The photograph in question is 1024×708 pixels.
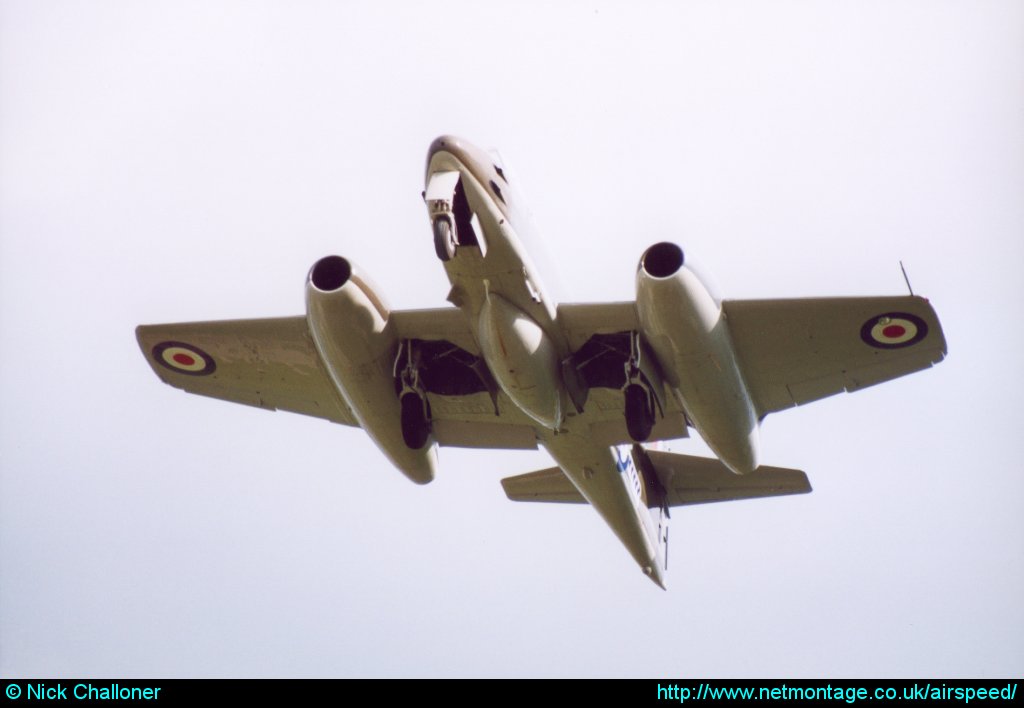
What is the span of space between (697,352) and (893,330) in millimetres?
2808

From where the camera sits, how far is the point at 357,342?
16734mm

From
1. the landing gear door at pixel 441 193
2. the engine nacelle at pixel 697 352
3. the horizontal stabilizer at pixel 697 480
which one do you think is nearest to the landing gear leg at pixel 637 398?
the engine nacelle at pixel 697 352

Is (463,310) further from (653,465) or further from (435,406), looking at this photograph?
(653,465)

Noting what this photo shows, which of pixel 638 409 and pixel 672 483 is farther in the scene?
pixel 672 483

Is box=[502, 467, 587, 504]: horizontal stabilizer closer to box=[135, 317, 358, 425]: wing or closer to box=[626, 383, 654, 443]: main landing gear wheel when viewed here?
box=[135, 317, 358, 425]: wing

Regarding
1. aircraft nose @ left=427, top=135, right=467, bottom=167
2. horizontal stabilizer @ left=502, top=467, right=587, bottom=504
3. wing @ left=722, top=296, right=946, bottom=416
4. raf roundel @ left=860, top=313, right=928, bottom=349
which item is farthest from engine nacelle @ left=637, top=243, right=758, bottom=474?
horizontal stabilizer @ left=502, top=467, right=587, bottom=504

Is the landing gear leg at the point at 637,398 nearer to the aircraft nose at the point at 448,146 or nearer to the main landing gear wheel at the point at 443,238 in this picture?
the main landing gear wheel at the point at 443,238

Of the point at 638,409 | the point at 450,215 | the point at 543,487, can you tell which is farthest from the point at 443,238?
the point at 543,487

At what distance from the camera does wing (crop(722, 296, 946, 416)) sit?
16703mm

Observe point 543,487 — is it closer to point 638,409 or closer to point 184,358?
point 638,409

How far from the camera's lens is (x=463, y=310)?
662 inches

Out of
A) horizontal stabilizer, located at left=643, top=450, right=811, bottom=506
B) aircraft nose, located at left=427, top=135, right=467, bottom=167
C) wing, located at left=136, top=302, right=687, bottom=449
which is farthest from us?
horizontal stabilizer, located at left=643, top=450, right=811, bottom=506
